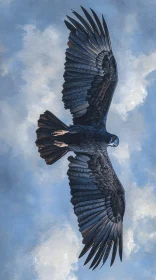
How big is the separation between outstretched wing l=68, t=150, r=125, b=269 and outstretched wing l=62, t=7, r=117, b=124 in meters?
A: 1.46

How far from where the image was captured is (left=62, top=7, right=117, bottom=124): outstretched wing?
14.8 m

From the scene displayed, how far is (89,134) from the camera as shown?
14.9 m

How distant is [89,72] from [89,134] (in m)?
2.00

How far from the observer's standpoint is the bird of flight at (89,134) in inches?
575

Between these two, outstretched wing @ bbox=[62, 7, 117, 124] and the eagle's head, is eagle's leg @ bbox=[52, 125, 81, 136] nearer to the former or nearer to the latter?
outstretched wing @ bbox=[62, 7, 117, 124]

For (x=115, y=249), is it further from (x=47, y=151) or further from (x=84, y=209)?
(x=47, y=151)

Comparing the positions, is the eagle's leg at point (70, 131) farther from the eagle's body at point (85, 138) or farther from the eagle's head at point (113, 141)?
the eagle's head at point (113, 141)

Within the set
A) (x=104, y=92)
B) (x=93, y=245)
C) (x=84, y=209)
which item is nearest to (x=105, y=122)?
(x=104, y=92)

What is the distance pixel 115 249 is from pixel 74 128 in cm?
388

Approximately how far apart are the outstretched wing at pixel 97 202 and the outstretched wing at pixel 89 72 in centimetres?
146

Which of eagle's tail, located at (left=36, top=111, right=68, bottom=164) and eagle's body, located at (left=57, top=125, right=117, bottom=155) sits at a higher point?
eagle's tail, located at (left=36, top=111, right=68, bottom=164)

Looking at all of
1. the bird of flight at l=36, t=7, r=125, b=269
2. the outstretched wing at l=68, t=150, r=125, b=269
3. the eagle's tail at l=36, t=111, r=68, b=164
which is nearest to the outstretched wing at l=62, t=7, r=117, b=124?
the bird of flight at l=36, t=7, r=125, b=269

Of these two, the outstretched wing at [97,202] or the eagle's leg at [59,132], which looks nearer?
the outstretched wing at [97,202]

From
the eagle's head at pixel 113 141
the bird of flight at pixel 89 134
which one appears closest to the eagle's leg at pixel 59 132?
the bird of flight at pixel 89 134
